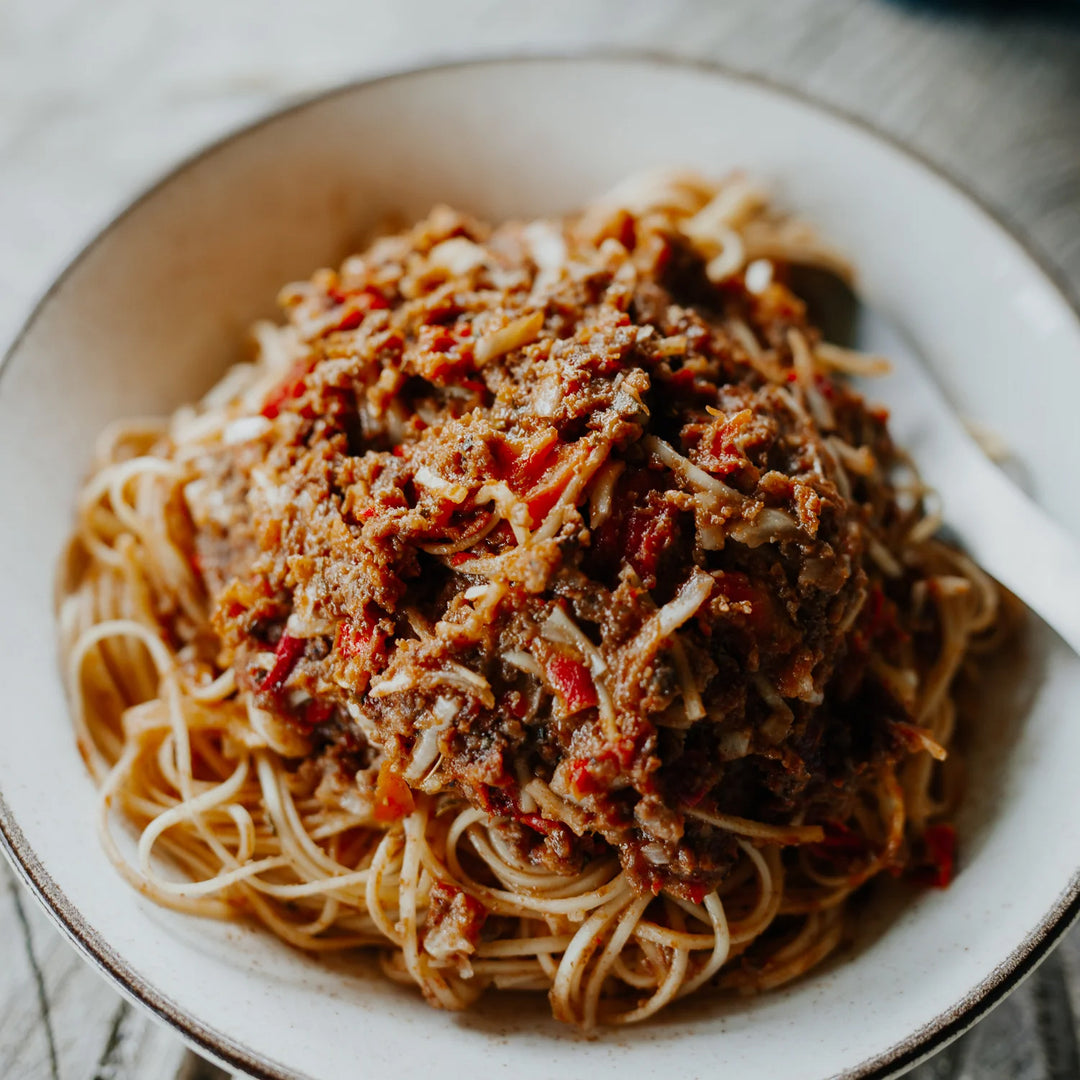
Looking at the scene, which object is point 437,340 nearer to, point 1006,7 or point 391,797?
point 391,797

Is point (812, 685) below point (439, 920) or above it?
above

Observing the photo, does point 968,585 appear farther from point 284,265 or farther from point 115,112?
point 115,112

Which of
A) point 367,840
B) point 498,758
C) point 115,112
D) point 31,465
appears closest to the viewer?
point 498,758

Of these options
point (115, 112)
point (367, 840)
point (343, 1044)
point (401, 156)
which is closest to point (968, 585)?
point (367, 840)

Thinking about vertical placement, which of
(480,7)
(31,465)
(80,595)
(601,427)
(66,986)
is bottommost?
(66,986)

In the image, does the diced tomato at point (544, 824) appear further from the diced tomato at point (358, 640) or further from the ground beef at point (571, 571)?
the diced tomato at point (358, 640)

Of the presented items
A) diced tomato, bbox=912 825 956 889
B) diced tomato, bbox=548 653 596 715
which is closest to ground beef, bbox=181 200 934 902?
diced tomato, bbox=548 653 596 715
